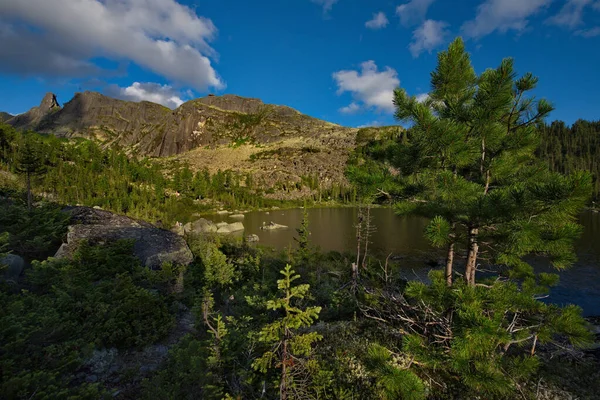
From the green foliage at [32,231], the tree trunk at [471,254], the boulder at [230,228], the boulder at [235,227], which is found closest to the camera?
the tree trunk at [471,254]

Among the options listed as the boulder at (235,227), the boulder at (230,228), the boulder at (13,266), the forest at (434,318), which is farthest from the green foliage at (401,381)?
the boulder at (235,227)

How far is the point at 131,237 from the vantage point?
59.0ft

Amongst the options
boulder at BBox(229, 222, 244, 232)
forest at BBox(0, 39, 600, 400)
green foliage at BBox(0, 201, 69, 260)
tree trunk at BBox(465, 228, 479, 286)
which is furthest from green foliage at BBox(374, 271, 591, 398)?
boulder at BBox(229, 222, 244, 232)

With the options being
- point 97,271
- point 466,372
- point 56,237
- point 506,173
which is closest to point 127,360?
point 97,271

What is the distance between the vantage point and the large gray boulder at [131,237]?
16.3 metres

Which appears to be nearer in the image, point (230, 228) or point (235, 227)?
point (230, 228)

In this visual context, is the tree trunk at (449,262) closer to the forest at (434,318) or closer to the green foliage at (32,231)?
the forest at (434,318)

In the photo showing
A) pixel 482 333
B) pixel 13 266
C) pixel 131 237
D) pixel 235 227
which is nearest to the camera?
pixel 482 333

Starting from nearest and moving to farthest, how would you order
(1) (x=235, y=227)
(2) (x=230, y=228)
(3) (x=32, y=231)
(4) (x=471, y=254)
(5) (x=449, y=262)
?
1. (4) (x=471, y=254)
2. (5) (x=449, y=262)
3. (3) (x=32, y=231)
4. (2) (x=230, y=228)
5. (1) (x=235, y=227)

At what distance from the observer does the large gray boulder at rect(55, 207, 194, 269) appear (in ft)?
53.5

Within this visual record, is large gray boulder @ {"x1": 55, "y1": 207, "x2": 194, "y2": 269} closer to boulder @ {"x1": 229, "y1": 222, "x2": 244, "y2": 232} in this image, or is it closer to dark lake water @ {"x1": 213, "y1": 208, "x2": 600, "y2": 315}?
dark lake water @ {"x1": 213, "y1": 208, "x2": 600, "y2": 315}

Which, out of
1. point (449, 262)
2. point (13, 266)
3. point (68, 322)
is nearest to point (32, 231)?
point (13, 266)

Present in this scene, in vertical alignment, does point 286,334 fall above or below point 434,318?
above

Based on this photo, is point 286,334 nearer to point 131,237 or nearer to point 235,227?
point 131,237
